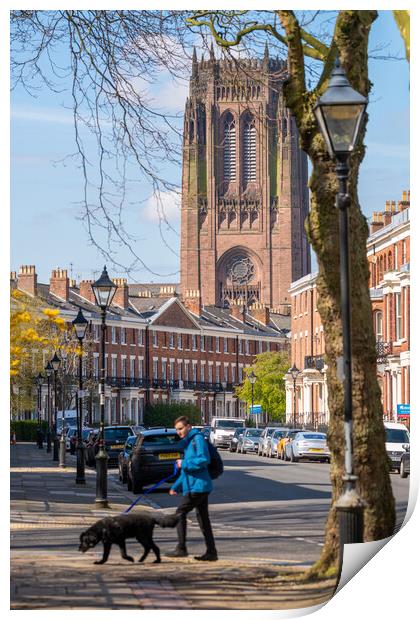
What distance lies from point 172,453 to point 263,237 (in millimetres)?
146135

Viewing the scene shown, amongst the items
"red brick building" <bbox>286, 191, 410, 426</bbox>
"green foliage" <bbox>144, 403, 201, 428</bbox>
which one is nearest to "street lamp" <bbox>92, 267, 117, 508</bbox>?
"green foliage" <bbox>144, 403, 201, 428</bbox>

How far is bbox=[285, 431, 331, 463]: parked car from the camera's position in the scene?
4425cm

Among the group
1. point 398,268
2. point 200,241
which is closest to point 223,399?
point 398,268

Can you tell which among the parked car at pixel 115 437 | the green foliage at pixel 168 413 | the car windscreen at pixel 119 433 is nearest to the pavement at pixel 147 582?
the green foliage at pixel 168 413

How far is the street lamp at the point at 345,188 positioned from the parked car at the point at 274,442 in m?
39.6

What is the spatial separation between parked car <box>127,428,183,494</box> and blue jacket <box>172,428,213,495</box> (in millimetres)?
4035

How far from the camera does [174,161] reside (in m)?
19.9

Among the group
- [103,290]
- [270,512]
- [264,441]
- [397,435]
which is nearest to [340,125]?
[103,290]

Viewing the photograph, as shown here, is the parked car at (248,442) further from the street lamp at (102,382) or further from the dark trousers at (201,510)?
the dark trousers at (201,510)

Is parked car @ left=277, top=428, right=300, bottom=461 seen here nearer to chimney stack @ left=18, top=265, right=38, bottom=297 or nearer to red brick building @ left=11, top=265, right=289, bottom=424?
red brick building @ left=11, top=265, right=289, bottom=424

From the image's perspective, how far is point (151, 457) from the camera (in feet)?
82.0

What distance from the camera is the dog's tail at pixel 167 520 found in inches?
658

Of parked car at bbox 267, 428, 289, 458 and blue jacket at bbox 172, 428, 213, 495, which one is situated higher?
blue jacket at bbox 172, 428, 213, 495

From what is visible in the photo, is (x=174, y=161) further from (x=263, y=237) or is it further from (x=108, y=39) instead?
(x=263, y=237)
